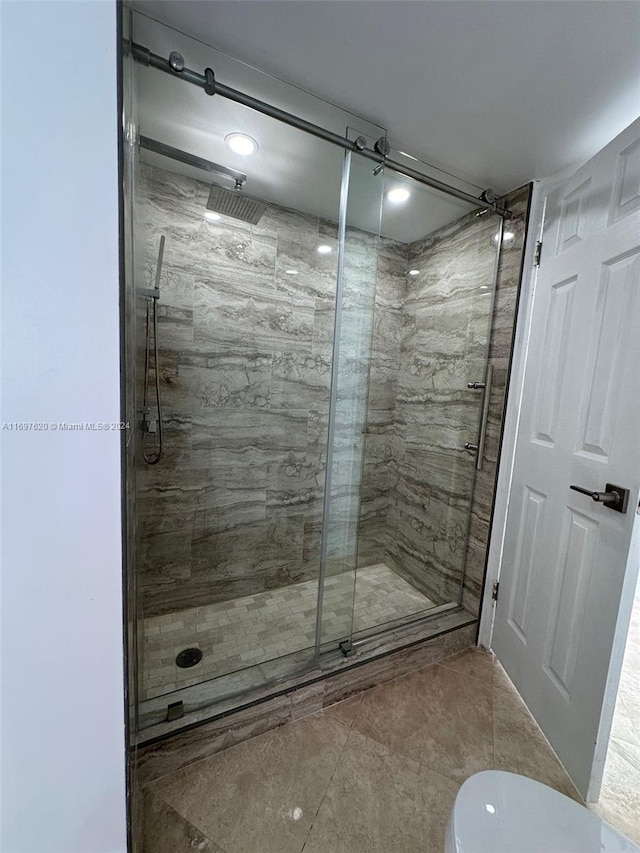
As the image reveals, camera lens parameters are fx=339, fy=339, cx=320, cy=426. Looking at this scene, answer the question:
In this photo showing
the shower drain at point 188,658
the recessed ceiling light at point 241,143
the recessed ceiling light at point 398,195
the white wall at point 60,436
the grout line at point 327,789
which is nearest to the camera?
the white wall at point 60,436

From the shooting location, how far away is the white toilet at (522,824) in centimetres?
66

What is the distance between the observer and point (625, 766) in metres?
1.29

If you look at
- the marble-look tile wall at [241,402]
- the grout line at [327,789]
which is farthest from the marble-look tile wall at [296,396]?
the grout line at [327,789]

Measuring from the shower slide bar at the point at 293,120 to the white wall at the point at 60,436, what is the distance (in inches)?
21.2

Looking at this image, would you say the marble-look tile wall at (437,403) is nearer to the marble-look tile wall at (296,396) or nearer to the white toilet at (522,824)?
the marble-look tile wall at (296,396)

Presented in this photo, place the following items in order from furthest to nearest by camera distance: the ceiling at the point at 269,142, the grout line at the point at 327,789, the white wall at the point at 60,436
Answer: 1. the ceiling at the point at 269,142
2. the grout line at the point at 327,789
3. the white wall at the point at 60,436

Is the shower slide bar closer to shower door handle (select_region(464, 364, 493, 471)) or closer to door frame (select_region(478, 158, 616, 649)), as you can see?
door frame (select_region(478, 158, 616, 649))

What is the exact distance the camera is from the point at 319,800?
3.69 feet

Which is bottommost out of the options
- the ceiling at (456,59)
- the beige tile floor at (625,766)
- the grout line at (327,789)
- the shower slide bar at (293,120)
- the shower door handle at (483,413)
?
the beige tile floor at (625,766)

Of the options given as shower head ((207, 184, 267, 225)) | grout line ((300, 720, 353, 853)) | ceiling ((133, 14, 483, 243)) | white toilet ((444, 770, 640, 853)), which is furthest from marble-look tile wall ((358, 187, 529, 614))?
white toilet ((444, 770, 640, 853))

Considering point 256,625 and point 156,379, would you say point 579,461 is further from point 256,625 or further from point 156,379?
point 156,379

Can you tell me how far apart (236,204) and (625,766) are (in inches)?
117

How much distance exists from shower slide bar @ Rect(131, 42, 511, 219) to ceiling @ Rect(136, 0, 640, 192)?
0.28 feet

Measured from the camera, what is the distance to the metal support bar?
56.0 inches
